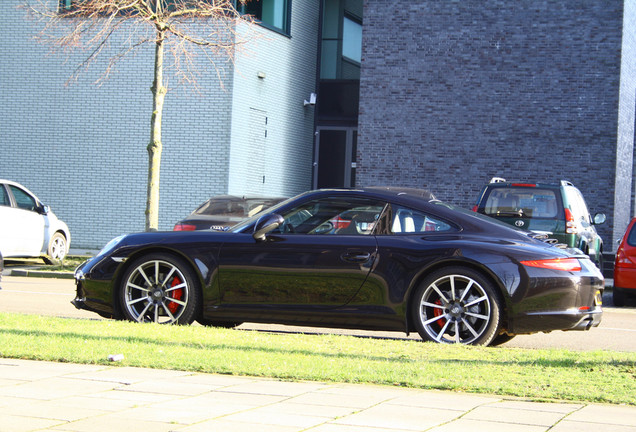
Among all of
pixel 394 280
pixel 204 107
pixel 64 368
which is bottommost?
pixel 64 368

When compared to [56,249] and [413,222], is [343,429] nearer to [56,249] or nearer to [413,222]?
[413,222]

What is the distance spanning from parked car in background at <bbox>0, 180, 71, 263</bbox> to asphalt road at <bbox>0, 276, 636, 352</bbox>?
246 cm

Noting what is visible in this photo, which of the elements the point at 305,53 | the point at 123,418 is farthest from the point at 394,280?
the point at 305,53

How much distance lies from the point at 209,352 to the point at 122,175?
16.7 m

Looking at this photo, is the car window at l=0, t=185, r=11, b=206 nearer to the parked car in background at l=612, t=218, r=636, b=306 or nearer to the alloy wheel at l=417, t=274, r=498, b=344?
the parked car in background at l=612, t=218, r=636, b=306

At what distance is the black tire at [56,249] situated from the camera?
61.6ft

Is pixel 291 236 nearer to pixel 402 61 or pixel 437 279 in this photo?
pixel 437 279

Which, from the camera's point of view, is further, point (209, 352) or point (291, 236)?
point (291, 236)

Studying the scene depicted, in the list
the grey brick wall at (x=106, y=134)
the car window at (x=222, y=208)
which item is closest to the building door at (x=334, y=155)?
the grey brick wall at (x=106, y=134)

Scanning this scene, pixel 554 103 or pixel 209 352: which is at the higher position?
pixel 554 103

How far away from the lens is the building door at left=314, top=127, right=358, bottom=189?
26328 millimetres

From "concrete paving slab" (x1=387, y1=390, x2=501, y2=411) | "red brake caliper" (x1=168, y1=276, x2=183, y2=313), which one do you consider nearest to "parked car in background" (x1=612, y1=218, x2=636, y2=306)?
"red brake caliper" (x1=168, y1=276, x2=183, y2=313)

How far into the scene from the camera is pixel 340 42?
2677 cm

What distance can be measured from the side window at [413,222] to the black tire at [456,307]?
457 mm
